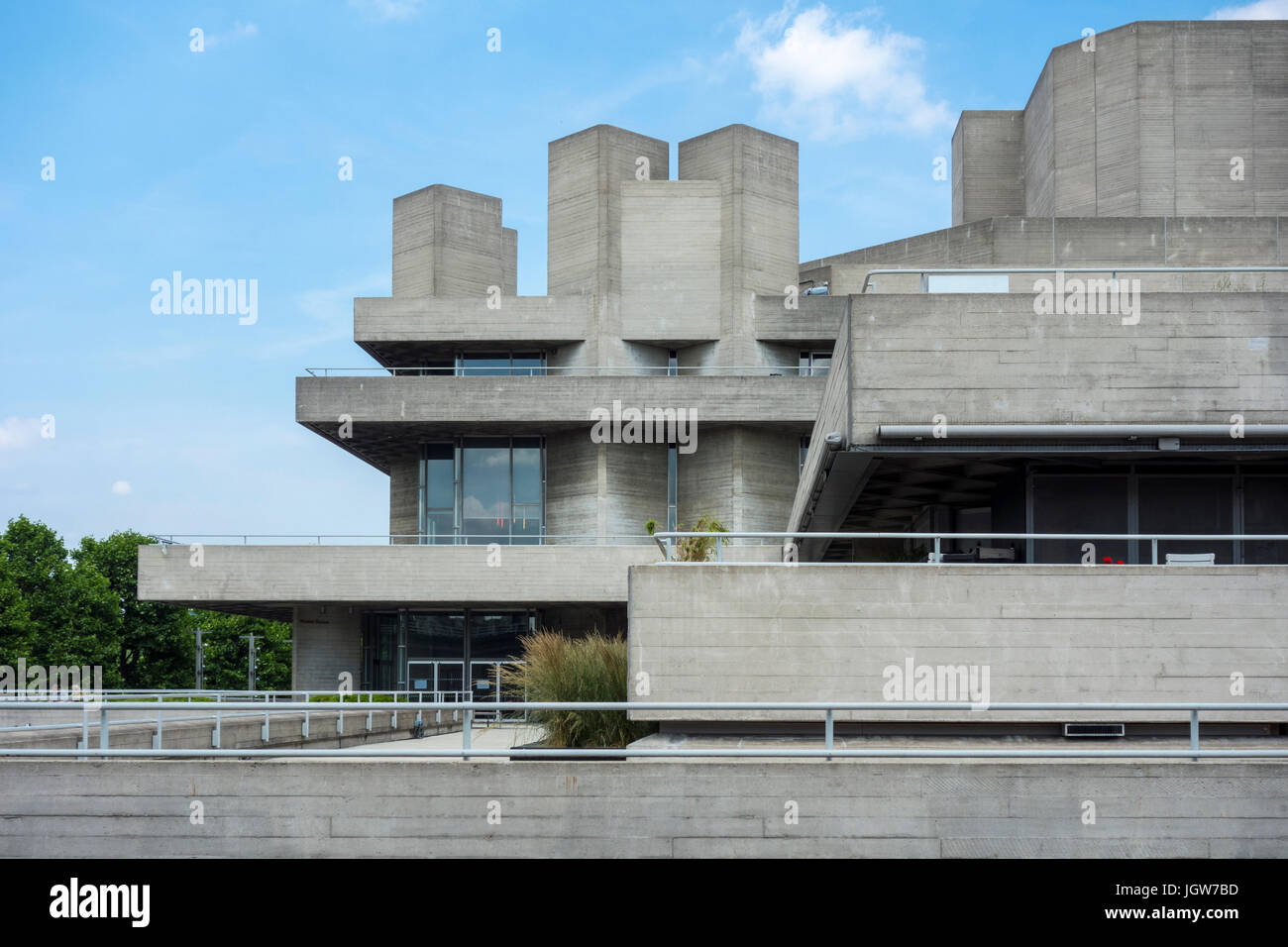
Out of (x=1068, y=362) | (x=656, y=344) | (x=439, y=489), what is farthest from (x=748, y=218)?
(x=1068, y=362)

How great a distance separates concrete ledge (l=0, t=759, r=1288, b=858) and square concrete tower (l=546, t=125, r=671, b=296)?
2858 cm

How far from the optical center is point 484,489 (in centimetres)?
3809

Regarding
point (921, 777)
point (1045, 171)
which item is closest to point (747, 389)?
point (1045, 171)

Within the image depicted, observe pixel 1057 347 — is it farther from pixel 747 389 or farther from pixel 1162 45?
pixel 1162 45

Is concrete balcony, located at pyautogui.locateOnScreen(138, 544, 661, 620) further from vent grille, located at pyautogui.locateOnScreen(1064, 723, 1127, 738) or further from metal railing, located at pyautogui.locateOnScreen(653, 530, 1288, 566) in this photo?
vent grille, located at pyautogui.locateOnScreen(1064, 723, 1127, 738)

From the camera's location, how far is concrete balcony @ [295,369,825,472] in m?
35.9

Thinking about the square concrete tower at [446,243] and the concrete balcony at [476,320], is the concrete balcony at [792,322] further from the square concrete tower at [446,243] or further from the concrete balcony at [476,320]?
the square concrete tower at [446,243]

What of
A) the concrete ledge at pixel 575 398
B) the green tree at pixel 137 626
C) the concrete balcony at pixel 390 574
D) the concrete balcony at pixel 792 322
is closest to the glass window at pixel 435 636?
the concrete balcony at pixel 390 574

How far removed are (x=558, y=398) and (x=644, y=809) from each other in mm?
25606

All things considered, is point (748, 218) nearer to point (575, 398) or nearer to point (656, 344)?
point (656, 344)

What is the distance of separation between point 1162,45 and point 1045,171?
195 inches

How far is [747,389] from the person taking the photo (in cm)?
3600

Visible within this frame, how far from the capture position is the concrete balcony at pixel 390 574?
111 ft

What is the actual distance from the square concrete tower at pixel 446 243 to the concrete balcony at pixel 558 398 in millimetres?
5835
